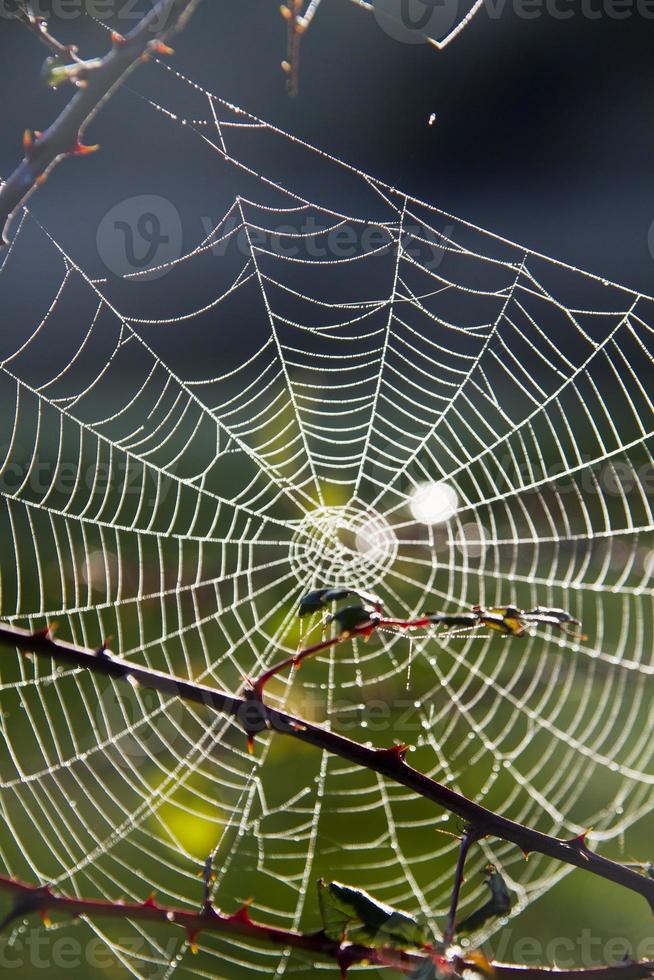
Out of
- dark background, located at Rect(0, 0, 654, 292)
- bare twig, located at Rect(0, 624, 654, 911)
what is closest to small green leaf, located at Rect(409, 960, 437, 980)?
bare twig, located at Rect(0, 624, 654, 911)

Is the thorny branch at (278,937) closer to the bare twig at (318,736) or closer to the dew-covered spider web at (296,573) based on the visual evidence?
the bare twig at (318,736)

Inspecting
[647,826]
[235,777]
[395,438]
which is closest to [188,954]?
[235,777]

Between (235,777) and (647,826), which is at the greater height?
A: (647,826)

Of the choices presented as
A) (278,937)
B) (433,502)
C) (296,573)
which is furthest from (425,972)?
(433,502)

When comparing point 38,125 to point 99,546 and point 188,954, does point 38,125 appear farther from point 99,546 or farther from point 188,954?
point 188,954

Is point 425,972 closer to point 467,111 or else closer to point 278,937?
point 278,937

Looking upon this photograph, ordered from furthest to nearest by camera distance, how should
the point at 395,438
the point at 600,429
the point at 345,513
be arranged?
the point at 600,429 < the point at 395,438 < the point at 345,513

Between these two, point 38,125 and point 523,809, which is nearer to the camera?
point 523,809
